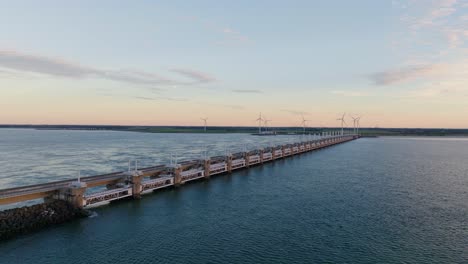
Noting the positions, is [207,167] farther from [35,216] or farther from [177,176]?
[35,216]

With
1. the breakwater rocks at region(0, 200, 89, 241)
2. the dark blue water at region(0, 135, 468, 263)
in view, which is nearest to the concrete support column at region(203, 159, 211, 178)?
the dark blue water at region(0, 135, 468, 263)

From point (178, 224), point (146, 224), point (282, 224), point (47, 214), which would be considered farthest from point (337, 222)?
point (47, 214)

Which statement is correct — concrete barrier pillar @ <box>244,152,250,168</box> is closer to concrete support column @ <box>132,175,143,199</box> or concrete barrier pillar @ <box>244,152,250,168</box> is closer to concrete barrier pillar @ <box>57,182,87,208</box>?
concrete support column @ <box>132,175,143,199</box>

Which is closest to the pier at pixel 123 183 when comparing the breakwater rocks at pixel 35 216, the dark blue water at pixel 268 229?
the breakwater rocks at pixel 35 216

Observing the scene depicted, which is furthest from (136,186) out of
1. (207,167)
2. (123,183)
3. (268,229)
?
(268,229)

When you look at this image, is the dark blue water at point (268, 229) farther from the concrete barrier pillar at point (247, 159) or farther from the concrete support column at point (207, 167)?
the concrete barrier pillar at point (247, 159)
